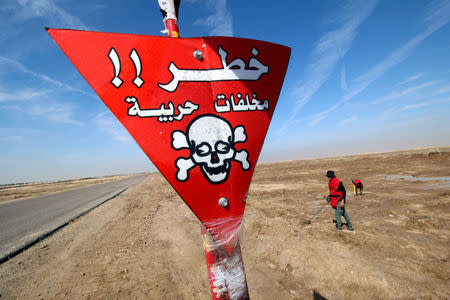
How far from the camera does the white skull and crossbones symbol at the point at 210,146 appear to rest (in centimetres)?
94

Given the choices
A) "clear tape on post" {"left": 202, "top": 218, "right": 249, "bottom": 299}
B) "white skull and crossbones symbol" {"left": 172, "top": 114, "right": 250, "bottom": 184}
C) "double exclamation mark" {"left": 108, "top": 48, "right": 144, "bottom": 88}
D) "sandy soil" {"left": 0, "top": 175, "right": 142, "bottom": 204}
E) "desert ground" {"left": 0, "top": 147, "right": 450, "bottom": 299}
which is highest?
"double exclamation mark" {"left": 108, "top": 48, "right": 144, "bottom": 88}

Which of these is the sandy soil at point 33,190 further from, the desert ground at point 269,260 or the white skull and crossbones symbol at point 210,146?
the white skull and crossbones symbol at point 210,146

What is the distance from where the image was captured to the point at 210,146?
3.28 feet

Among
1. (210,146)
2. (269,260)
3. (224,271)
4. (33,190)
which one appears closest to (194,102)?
(210,146)

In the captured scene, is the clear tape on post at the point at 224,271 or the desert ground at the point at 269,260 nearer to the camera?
the clear tape on post at the point at 224,271

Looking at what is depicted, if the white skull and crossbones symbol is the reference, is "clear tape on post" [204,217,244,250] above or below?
below

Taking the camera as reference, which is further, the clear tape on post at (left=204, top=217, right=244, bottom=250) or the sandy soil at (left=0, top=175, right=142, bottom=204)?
the sandy soil at (left=0, top=175, right=142, bottom=204)

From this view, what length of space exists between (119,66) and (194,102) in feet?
1.29

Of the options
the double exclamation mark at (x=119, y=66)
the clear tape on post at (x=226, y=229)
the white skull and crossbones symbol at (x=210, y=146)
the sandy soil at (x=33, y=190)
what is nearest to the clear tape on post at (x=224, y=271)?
the clear tape on post at (x=226, y=229)

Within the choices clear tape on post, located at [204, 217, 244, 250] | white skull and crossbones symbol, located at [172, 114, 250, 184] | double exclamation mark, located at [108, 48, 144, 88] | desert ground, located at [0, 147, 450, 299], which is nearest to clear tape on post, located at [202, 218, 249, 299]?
clear tape on post, located at [204, 217, 244, 250]

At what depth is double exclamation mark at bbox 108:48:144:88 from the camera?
0.89 meters

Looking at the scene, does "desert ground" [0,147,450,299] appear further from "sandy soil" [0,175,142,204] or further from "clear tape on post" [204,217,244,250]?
"sandy soil" [0,175,142,204]

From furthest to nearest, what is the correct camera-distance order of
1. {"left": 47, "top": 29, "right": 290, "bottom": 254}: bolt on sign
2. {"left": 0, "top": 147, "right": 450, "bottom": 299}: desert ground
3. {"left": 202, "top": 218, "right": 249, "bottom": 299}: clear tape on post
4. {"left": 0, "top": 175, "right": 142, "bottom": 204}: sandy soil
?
1. {"left": 0, "top": 175, "right": 142, "bottom": 204}: sandy soil
2. {"left": 0, "top": 147, "right": 450, "bottom": 299}: desert ground
3. {"left": 202, "top": 218, "right": 249, "bottom": 299}: clear tape on post
4. {"left": 47, "top": 29, "right": 290, "bottom": 254}: bolt on sign

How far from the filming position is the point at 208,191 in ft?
3.20
